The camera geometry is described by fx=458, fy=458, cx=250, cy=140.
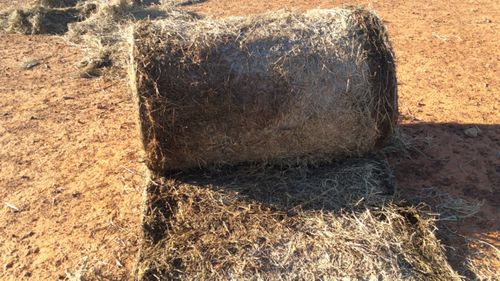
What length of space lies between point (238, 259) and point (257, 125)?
1.31 meters

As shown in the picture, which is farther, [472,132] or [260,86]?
[472,132]

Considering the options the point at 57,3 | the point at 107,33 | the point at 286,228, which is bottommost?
the point at 286,228

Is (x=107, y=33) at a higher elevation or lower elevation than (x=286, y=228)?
higher

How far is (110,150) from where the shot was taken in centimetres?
520

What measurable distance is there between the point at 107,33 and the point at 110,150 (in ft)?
12.5

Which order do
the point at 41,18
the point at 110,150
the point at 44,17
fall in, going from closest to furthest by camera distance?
the point at 110,150, the point at 41,18, the point at 44,17

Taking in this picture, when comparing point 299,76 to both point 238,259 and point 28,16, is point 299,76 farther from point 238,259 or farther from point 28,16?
point 28,16

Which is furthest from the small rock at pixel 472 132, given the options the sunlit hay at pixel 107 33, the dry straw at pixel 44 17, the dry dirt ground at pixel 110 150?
the dry straw at pixel 44 17

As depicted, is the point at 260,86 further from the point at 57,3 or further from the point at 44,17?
the point at 57,3

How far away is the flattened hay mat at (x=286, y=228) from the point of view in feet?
11.3

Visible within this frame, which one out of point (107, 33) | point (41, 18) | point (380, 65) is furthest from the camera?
point (41, 18)

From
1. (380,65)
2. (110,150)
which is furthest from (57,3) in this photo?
(380,65)

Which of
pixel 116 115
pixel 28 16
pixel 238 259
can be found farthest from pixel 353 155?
pixel 28 16

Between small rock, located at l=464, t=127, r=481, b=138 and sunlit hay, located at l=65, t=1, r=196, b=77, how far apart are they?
162 inches
